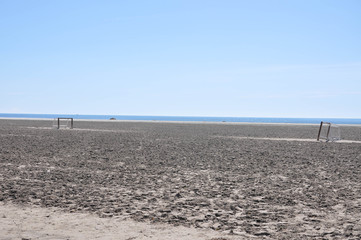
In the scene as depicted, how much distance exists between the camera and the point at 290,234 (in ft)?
21.9

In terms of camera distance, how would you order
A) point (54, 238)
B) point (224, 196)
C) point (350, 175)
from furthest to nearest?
point (350, 175) < point (224, 196) < point (54, 238)

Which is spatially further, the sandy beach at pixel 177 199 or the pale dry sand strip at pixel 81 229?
the sandy beach at pixel 177 199

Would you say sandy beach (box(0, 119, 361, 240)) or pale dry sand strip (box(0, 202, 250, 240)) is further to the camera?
sandy beach (box(0, 119, 361, 240))

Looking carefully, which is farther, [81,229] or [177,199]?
[177,199]

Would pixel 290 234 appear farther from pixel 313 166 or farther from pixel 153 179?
pixel 313 166

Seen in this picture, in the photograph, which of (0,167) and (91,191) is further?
(0,167)

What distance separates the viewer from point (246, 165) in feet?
51.2

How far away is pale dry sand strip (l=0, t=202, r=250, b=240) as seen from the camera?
643 cm

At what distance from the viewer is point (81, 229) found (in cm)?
681

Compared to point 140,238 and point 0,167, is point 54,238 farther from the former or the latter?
point 0,167

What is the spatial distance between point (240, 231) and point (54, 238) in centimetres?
354

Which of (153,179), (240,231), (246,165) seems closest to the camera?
(240,231)

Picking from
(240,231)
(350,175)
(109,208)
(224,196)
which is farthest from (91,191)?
(350,175)

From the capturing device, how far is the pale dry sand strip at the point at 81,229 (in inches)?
253
